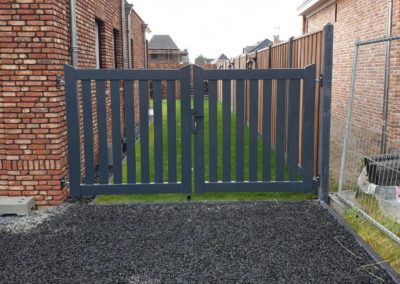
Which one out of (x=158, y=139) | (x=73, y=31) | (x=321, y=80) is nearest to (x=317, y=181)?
(x=321, y=80)

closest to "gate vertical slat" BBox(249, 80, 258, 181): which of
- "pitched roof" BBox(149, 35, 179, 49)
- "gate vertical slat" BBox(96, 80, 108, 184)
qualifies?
"gate vertical slat" BBox(96, 80, 108, 184)

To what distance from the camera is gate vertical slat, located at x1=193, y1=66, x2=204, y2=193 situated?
5191 mm

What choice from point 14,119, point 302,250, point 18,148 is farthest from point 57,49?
point 302,250

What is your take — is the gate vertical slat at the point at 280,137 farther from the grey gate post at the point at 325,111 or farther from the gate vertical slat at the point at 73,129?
the gate vertical slat at the point at 73,129

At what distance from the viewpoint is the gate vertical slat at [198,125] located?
17.0 feet

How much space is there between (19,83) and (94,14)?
320 centimetres

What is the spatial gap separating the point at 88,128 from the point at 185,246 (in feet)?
7.27

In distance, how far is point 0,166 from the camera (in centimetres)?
503

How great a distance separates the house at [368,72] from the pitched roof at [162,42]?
41.4m

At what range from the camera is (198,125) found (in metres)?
5.27

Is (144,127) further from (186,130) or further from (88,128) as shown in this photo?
(88,128)

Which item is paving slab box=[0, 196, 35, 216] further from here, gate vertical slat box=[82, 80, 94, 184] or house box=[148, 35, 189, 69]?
house box=[148, 35, 189, 69]

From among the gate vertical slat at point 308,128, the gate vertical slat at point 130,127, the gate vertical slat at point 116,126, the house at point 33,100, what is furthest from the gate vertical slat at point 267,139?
the house at point 33,100

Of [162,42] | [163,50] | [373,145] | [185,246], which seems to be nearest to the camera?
[185,246]
